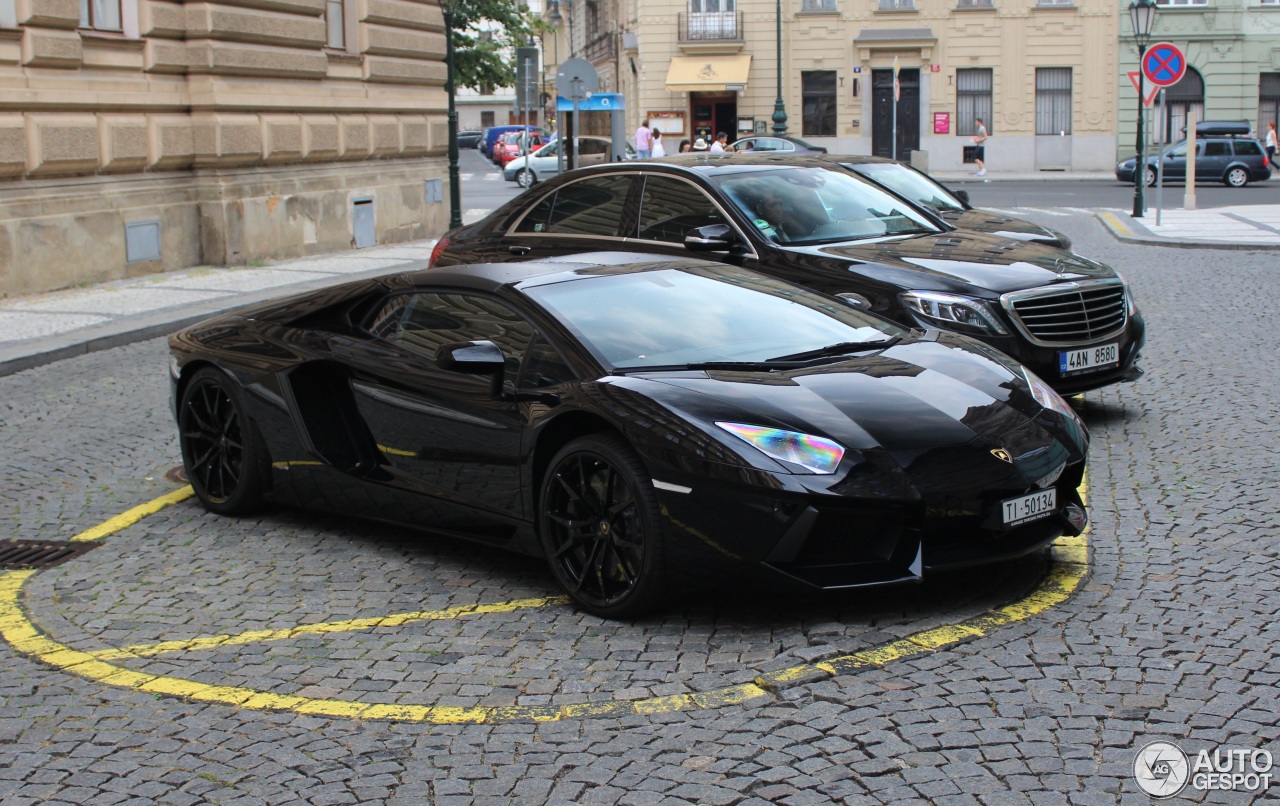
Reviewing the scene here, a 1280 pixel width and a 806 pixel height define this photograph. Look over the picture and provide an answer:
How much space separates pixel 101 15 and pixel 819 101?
1569 inches

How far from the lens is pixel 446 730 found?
4172 mm

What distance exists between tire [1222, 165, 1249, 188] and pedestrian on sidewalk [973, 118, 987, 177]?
862cm

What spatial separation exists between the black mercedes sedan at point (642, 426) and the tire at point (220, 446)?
0.05ft

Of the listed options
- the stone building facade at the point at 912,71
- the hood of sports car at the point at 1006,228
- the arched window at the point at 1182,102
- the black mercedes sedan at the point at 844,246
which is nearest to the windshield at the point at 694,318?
the black mercedes sedan at the point at 844,246

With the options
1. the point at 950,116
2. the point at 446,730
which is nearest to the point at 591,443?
the point at 446,730

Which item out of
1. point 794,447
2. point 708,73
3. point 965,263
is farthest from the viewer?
point 708,73

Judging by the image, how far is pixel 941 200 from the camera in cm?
1286

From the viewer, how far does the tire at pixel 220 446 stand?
6695 millimetres

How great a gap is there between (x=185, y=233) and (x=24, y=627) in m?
13.3

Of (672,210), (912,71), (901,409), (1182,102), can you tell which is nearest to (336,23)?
(672,210)

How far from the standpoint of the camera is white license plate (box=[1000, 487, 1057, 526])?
5.02 m

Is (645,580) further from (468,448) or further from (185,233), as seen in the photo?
(185,233)

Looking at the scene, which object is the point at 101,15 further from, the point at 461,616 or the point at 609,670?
the point at 609,670

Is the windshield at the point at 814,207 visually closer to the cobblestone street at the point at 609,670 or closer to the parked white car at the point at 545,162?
the cobblestone street at the point at 609,670
